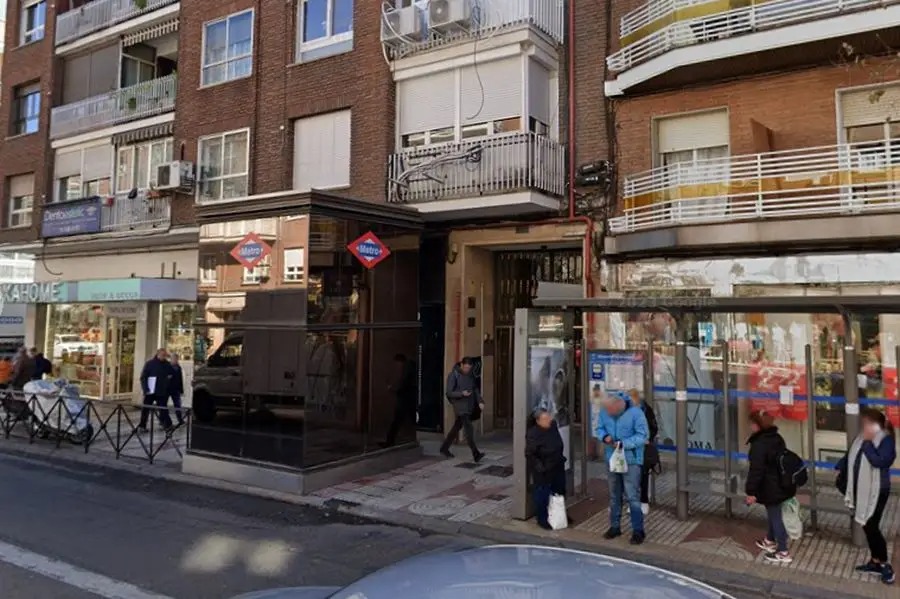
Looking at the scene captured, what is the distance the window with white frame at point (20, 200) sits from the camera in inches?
814

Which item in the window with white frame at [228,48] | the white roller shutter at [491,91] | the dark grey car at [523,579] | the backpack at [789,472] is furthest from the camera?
the window with white frame at [228,48]

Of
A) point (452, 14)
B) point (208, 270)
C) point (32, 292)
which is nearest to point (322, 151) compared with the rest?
point (452, 14)

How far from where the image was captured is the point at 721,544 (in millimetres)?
6691

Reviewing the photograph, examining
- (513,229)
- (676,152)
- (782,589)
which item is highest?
(676,152)

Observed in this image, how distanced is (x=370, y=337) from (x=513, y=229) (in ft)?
12.7

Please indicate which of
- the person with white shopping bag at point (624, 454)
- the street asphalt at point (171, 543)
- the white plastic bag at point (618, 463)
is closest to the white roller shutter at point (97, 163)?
the street asphalt at point (171, 543)

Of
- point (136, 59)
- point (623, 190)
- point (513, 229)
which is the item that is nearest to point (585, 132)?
point (623, 190)

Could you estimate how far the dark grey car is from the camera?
2225mm

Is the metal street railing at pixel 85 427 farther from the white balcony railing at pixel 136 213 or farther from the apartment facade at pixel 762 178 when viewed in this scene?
the apartment facade at pixel 762 178

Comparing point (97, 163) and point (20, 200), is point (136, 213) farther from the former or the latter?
point (20, 200)

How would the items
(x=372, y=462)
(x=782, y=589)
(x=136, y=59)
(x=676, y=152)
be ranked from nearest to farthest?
1. (x=782, y=589)
2. (x=372, y=462)
3. (x=676, y=152)
4. (x=136, y=59)

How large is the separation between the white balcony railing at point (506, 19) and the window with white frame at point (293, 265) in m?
5.96

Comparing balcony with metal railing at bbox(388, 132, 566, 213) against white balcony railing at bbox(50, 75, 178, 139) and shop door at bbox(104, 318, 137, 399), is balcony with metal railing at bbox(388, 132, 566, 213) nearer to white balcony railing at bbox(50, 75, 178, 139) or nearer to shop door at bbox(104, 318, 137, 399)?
white balcony railing at bbox(50, 75, 178, 139)

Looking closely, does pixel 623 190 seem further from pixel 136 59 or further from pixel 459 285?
pixel 136 59
